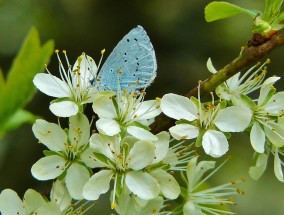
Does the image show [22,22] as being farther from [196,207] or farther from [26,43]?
[26,43]

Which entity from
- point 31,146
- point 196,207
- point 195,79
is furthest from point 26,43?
point 195,79

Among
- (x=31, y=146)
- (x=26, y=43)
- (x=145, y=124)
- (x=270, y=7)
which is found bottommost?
(x=31, y=146)

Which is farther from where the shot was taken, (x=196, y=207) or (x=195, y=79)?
(x=195, y=79)

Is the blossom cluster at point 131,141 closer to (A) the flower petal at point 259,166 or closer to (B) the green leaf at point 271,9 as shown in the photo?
(A) the flower petal at point 259,166

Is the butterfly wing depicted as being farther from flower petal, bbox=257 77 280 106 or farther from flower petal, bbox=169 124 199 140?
flower petal, bbox=257 77 280 106

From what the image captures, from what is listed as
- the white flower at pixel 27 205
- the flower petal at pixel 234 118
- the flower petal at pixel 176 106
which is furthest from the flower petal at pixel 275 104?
the white flower at pixel 27 205

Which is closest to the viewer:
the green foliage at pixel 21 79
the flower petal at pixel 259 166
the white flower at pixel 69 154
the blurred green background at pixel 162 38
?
→ the green foliage at pixel 21 79

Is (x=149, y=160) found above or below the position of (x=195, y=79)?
above
